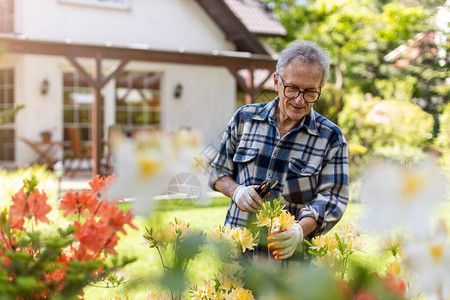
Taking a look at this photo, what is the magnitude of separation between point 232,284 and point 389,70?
17.3m

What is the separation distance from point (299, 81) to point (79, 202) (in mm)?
885

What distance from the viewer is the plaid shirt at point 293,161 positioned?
175 cm

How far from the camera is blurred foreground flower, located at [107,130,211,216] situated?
0.46m

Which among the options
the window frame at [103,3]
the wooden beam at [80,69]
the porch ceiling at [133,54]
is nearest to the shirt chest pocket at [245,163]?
the porch ceiling at [133,54]

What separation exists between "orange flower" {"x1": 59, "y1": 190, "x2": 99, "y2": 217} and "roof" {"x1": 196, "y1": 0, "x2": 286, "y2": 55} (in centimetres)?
1024

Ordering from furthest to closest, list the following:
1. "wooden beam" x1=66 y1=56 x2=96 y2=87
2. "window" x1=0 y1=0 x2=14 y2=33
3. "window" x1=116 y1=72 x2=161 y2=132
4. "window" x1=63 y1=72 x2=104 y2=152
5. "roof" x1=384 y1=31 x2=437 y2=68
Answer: "roof" x1=384 y1=31 x2=437 y2=68 → "window" x1=116 y1=72 x2=161 y2=132 → "window" x1=63 y1=72 x2=104 y2=152 → "window" x1=0 y1=0 x2=14 y2=33 → "wooden beam" x1=66 y1=56 x2=96 y2=87

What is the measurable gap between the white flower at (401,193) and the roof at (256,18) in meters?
12.1

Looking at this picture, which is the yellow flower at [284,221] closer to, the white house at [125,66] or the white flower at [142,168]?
the white flower at [142,168]

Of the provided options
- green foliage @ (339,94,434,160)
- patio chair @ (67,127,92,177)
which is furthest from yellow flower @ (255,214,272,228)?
green foliage @ (339,94,434,160)

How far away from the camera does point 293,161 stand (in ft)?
6.02

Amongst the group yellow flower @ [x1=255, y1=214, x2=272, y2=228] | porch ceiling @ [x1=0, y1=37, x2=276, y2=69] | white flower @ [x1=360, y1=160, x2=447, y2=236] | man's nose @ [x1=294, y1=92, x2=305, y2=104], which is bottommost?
yellow flower @ [x1=255, y1=214, x2=272, y2=228]

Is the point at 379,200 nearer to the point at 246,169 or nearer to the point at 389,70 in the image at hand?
the point at 246,169

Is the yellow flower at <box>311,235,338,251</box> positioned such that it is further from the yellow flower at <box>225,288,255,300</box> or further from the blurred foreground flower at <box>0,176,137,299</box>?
the blurred foreground flower at <box>0,176,137,299</box>

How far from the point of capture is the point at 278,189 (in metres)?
1.85
